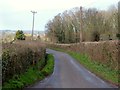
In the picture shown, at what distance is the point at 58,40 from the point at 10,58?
79.2 m

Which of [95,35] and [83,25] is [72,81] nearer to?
[95,35]

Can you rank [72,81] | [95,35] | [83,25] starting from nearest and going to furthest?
[72,81] → [95,35] → [83,25]

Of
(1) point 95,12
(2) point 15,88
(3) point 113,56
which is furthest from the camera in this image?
(1) point 95,12

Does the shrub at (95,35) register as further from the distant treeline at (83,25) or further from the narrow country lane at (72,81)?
the narrow country lane at (72,81)

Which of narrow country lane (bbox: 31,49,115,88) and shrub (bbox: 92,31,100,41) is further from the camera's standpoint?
shrub (bbox: 92,31,100,41)

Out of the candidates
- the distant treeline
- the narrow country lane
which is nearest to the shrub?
the distant treeline

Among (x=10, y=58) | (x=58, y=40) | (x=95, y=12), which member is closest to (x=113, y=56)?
(x=10, y=58)

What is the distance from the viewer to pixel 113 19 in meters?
74.7

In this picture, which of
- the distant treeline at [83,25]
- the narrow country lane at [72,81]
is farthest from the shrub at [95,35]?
the narrow country lane at [72,81]

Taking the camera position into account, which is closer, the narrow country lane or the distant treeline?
the narrow country lane

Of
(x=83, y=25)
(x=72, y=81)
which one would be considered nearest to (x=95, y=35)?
(x=83, y=25)

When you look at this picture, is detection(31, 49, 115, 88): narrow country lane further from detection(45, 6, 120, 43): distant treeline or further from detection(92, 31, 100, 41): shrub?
detection(92, 31, 100, 41): shrub

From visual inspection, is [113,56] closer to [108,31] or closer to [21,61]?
[21,61]

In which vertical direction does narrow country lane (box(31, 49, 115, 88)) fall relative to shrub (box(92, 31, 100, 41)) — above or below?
below
